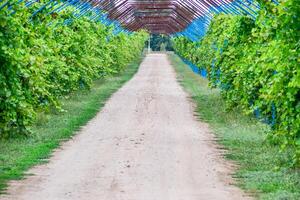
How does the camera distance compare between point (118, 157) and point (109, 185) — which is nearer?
point (109, 185)

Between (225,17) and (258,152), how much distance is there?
9927mm

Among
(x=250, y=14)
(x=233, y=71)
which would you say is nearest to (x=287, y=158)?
(x=250, y=14)

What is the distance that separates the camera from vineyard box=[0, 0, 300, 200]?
10500 mm

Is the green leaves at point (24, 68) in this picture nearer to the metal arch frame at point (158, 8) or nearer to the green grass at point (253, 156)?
the metal arch frame at point (158, 8)

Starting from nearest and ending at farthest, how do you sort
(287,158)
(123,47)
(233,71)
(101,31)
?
1. (287,158)
2. (233,71)
3. (101,31)
4. (123,47)

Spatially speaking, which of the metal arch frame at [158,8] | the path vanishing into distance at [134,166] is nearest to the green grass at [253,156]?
the path vanishing into distance at [134,166]

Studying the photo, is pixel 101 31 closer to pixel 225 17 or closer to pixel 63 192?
pixel 225 17

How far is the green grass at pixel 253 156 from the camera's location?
10.2 m

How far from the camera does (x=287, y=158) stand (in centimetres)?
1278

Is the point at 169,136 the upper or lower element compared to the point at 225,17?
lower

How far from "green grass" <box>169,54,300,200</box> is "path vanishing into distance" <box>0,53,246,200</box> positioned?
0.28m

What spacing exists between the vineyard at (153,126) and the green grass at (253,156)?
0.02 meters

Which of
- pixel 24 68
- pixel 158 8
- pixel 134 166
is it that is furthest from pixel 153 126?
pixel 158 8

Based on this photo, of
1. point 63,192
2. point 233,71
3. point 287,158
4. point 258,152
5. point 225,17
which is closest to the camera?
point 63,192
